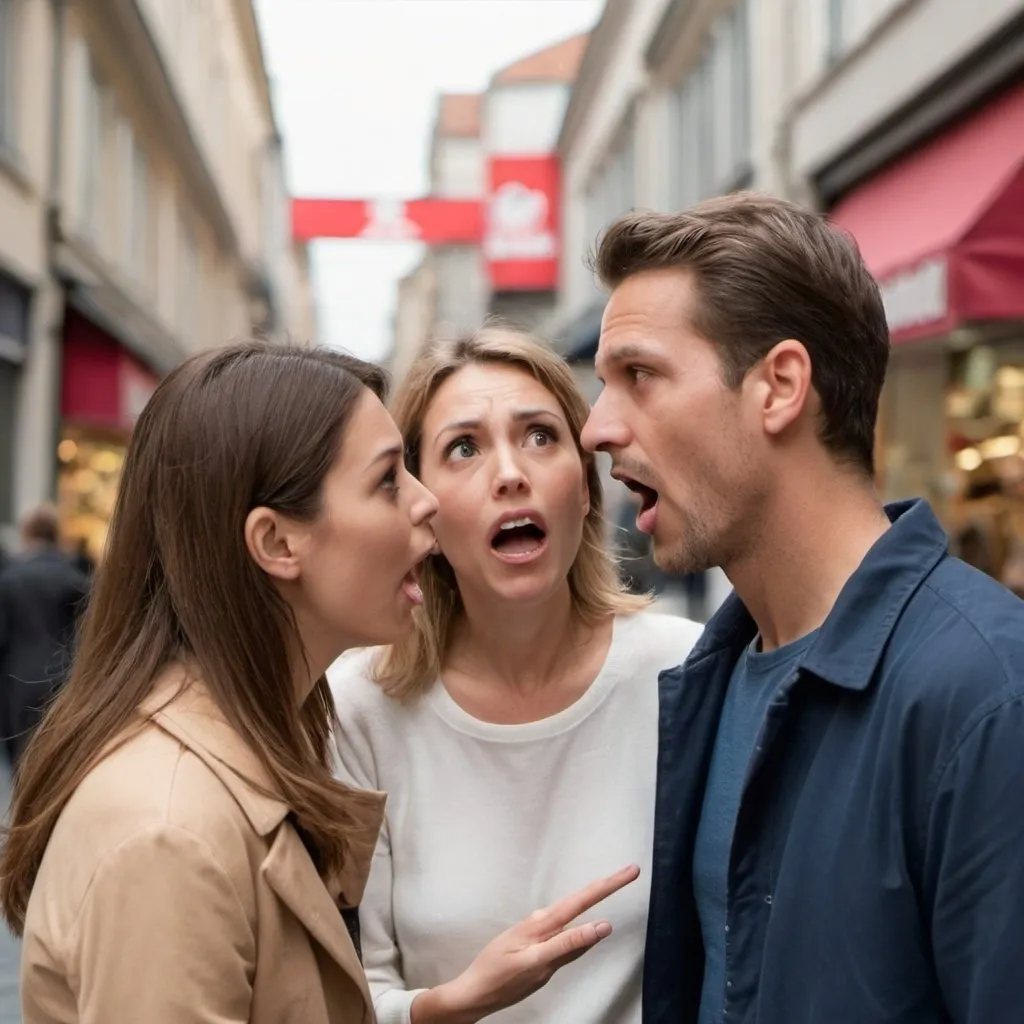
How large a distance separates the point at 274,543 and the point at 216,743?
0.34 m

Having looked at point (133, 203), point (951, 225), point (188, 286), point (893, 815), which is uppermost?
point (188, 286)

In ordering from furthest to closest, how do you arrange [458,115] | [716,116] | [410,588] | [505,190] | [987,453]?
[458,115] < [505,190] < [716,116] < [987,453] < [410,588]

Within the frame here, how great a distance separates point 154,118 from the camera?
75.2 ft

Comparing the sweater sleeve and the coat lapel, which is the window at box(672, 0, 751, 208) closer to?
the sweater sleeve

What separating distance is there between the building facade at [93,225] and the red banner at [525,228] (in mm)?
5745

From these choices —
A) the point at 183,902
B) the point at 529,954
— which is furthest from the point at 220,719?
the point at 529,954

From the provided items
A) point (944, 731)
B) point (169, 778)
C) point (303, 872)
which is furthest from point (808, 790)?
point (169, 778)

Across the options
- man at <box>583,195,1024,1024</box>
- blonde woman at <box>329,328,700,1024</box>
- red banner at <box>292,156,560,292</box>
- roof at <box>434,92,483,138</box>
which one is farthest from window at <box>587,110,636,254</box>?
roof at <box>434,92,483,138</box>

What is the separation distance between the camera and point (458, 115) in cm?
7444

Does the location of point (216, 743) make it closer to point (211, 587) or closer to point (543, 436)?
point (211, 587)

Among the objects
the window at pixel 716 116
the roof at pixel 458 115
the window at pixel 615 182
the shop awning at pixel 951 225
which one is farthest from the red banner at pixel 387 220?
the roof at pixel 458 115

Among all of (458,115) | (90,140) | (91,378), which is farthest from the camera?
(458,115)

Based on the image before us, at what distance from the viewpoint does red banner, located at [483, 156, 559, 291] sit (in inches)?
1197

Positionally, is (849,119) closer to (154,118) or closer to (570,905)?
(570,905)
